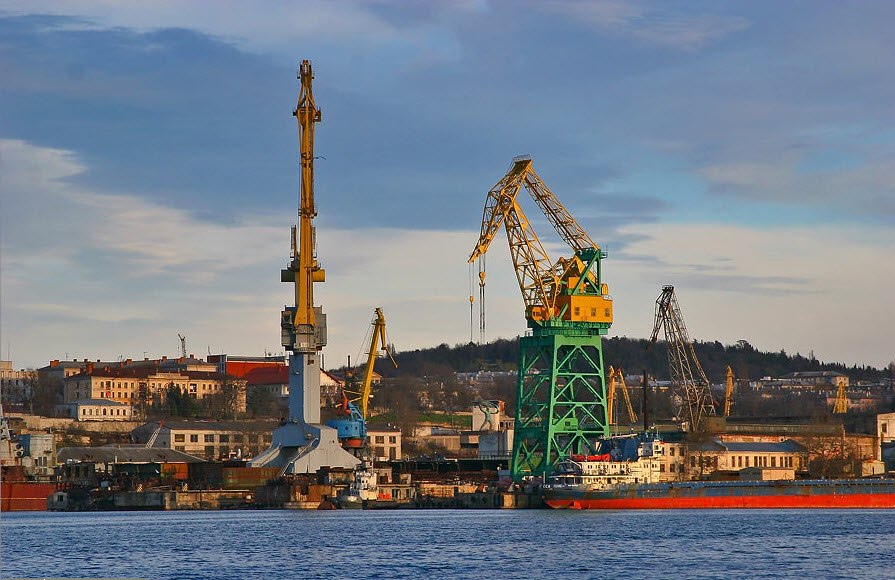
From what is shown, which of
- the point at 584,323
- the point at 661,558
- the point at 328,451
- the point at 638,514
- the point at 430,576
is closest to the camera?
the point at 430,576

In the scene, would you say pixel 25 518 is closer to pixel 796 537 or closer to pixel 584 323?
pixel 584 323

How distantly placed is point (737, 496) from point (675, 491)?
197 inches

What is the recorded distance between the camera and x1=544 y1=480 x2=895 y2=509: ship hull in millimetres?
113875

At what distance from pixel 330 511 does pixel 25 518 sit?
21.6 m

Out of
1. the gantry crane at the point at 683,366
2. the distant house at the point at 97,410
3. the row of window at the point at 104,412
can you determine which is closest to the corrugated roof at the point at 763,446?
the gantry crane at the point at 683,366

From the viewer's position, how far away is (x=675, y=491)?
116 m

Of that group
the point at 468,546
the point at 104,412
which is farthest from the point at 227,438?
the point at 468,546

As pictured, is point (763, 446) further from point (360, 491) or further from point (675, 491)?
point (360, 491)

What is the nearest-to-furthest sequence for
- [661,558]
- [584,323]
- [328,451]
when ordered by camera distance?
[661,558] → [584,323] → [328,451]

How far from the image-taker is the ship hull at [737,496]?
114 m

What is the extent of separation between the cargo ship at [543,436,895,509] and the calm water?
5.24m

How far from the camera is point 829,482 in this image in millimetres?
116625

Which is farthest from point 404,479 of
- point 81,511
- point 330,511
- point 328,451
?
point 81,511

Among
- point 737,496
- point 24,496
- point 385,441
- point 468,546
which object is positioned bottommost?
point 468,546
